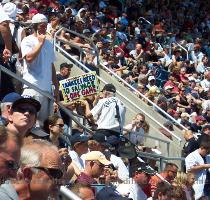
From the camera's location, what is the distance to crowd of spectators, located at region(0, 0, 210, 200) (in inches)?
170

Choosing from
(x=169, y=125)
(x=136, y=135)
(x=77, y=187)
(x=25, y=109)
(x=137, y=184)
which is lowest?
(x=169, y=125)

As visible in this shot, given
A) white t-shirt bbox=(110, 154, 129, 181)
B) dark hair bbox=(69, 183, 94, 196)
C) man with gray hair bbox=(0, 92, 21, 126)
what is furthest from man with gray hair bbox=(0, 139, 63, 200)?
white t-shirt bbox=(110, 154, 129, 181)

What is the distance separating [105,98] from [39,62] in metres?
2.81

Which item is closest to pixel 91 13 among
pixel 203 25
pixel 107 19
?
pixel 107 19

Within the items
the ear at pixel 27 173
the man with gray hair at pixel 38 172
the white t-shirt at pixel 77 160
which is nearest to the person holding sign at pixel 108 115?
the white t-shirt at pixel 77 160

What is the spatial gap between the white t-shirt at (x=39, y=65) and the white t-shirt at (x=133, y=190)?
65.7 inches

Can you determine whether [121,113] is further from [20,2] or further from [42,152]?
[42,152]

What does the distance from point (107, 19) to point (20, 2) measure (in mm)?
6076

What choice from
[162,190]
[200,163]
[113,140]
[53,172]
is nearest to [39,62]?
[113,140]

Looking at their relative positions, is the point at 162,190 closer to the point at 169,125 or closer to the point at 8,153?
the point at 8,153

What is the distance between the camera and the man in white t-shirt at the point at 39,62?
8.95 meters

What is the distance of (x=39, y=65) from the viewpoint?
A: 9.10 metres

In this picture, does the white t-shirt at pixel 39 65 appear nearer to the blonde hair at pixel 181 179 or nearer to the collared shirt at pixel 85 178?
the blonde hair at pixel 181 179

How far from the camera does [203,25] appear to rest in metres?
28.5
